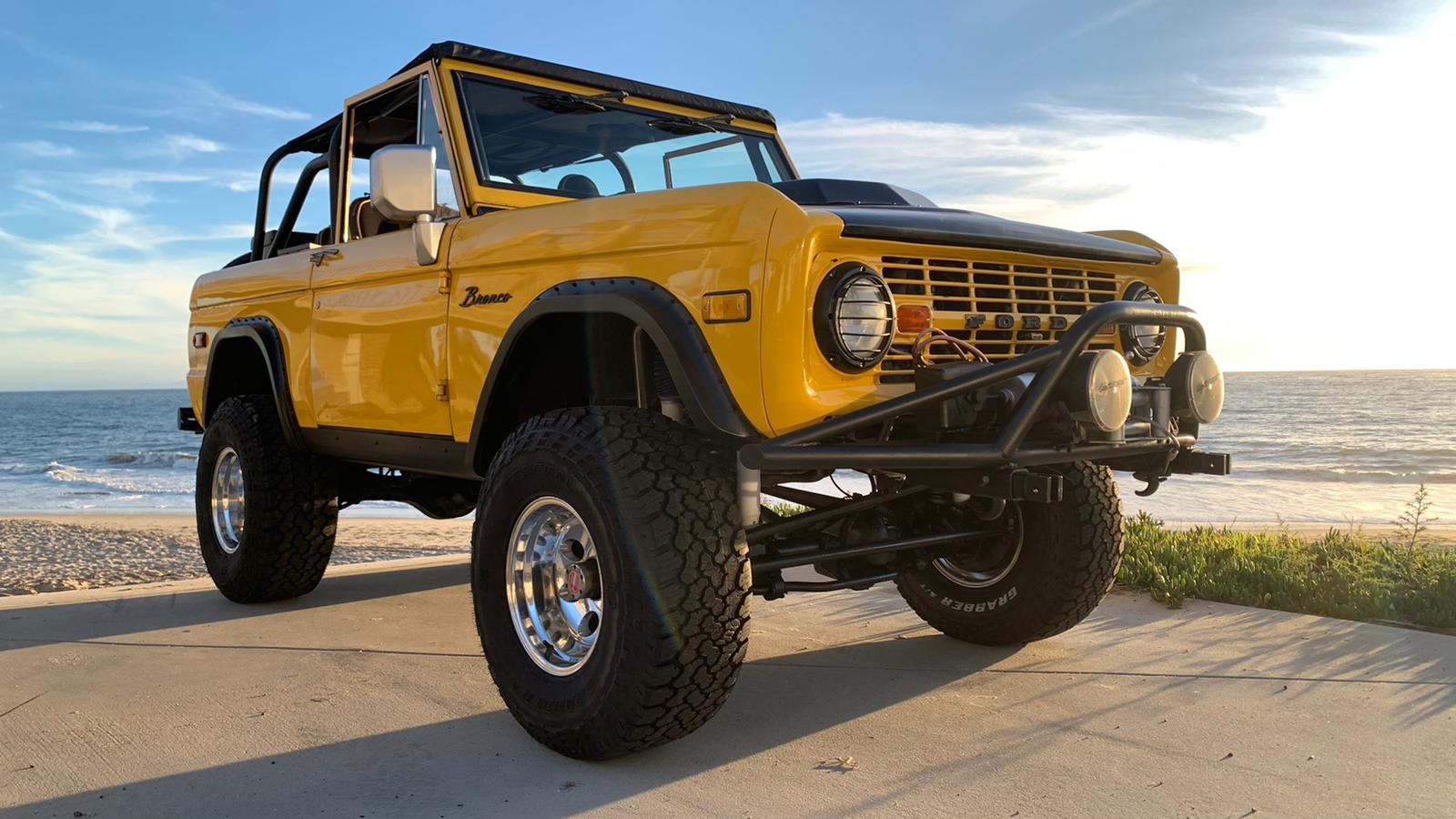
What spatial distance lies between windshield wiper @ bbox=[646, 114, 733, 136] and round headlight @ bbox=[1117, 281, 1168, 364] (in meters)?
2.00

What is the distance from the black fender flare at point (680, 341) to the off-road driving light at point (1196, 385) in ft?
4.74

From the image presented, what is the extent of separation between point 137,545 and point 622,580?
8.85 meters

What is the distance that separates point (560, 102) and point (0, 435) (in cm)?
5317

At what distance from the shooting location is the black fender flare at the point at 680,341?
108 inches

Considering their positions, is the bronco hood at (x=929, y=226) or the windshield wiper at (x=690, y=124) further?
the windshield wiper at (x=690, y=124)

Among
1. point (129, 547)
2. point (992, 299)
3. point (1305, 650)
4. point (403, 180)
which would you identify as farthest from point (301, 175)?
point (129, 547)

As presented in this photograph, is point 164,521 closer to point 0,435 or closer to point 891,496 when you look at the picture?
point 891,496

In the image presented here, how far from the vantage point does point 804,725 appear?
10.7 ft

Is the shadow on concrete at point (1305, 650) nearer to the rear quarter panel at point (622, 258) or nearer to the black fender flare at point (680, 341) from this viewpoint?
the black fender flare at point (680, 341)

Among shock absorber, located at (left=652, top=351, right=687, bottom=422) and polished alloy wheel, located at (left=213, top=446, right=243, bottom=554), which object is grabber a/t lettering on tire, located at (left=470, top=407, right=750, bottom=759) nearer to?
shock absorber, located at (left=652, top=351, right=687, bottom=422)

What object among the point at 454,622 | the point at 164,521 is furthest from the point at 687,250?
the point at 164,521

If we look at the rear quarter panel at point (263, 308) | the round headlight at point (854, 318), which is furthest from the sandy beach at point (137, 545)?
the round headlight at point (854, 318)

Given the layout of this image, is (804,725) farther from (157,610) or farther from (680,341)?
(157,610)

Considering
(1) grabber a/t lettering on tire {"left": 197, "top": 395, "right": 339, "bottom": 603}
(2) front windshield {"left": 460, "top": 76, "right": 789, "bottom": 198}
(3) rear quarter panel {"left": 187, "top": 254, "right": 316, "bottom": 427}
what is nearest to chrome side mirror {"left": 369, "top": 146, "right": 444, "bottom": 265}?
(2) front windshield {"left": 460, "top": 76, "right": 789, "bottom": 198}
